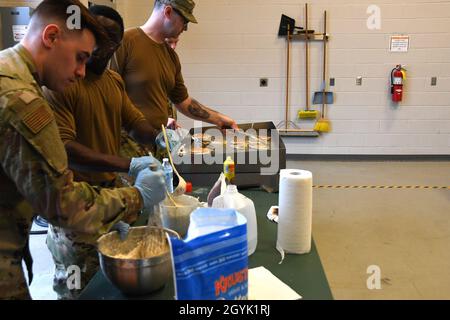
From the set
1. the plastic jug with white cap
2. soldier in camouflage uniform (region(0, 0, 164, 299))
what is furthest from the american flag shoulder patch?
the plastic jug with white cap

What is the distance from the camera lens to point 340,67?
5.43 meters

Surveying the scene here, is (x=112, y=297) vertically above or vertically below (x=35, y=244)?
above

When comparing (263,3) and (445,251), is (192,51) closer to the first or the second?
(263,3)

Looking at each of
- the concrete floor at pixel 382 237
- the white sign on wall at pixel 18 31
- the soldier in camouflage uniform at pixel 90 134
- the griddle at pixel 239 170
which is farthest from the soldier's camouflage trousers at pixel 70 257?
the white sign on wall at pixel 18 31

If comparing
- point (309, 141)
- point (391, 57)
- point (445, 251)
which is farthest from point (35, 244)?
point (391, 57)

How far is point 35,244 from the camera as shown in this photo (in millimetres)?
3098

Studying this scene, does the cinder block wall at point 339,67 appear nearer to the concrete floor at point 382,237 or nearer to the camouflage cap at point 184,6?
the concrete floor at point 382,237

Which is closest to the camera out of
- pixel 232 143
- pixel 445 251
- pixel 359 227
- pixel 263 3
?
pixel 232 143

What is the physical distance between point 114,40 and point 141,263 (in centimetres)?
103

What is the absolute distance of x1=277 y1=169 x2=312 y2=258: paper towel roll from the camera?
4.26 ft

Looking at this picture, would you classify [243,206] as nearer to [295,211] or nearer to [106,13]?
[295,211]

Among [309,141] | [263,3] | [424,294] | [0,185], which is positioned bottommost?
[424,294]

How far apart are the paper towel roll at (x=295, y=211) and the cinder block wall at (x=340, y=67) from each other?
438 centimetres

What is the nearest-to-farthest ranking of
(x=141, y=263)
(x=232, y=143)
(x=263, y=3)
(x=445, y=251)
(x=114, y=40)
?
(x=141, y=263), (x=114, y=40), (x=232, y=143), (x=445, y=251), (x=263, y=3)
